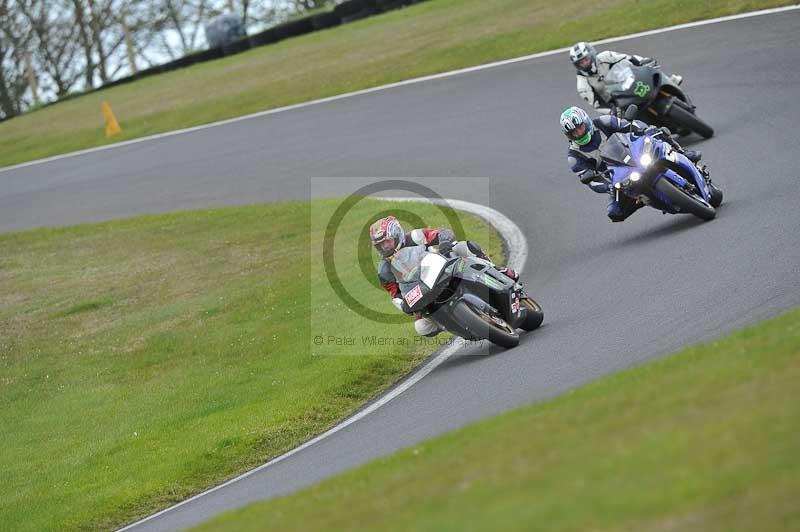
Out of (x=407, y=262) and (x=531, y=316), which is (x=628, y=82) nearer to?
(x=531, y=316)

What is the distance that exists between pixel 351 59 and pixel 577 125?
19.4 meters

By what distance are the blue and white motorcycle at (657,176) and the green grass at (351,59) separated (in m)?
10.5

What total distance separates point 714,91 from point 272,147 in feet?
33.5

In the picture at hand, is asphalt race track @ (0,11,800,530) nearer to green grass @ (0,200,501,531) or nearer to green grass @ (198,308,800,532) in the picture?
green grass @ (0,200,501,531)

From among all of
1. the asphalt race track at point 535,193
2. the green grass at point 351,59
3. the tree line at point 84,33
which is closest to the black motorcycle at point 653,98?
the asphalt race track at point 535,193

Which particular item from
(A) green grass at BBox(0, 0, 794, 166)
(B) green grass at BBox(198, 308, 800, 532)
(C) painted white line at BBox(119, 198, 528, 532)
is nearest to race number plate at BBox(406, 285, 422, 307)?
(C) painted white line at BBox(119, 198, 528, 532)

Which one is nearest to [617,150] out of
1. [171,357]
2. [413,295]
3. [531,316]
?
[531,316]

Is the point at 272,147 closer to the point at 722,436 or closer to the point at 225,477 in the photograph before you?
the point at 225,477

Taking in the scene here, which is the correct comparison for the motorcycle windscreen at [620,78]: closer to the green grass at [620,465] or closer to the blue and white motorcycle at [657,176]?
the blue and white motorcycle at [657,176]

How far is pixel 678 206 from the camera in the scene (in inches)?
506

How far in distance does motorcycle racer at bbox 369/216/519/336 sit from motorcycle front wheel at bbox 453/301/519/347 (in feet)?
1.59

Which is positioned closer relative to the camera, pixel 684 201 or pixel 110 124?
pixel 684 201

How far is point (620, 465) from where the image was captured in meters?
5.49

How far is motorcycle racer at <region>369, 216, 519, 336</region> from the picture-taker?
11.0 meters
